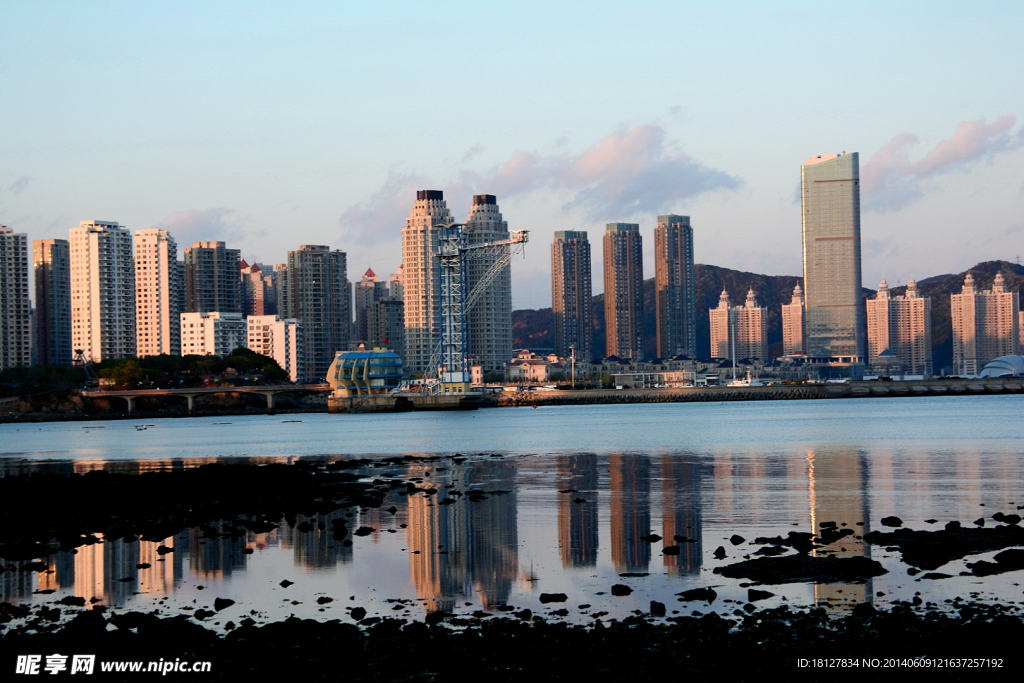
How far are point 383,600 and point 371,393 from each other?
5543 inches

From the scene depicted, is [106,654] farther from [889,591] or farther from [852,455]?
[852,455]

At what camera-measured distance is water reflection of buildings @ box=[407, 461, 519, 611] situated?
19062mm

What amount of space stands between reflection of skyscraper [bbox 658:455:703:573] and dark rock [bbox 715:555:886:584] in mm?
1055

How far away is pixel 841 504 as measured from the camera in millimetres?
29438

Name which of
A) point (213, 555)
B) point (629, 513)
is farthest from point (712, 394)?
point (213, 555)

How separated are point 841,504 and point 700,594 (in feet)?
43.8

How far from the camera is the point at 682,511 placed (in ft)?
95.2

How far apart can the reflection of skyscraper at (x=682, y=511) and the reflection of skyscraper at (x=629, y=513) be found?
559 mm

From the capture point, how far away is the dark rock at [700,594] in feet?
57.2

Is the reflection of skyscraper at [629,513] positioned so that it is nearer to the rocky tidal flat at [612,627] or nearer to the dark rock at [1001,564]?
the rocky tidal flat at [612,627]

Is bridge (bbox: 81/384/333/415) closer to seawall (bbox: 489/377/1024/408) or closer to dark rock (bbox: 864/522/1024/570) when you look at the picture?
seawall (bbox: 489/377/1024/408)

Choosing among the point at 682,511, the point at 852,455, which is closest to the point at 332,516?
the point at 682,511

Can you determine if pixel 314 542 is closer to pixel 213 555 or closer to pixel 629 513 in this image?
pixel 213 555

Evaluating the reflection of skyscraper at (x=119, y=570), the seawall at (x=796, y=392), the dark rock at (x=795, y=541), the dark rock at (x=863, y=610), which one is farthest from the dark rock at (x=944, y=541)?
the seawall at (x=796, y=392)
